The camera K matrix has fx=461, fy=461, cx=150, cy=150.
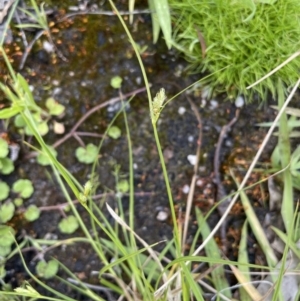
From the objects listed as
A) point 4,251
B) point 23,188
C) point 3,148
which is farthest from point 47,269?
point 3,148

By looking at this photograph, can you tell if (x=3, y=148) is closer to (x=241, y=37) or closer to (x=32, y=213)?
(x=32, y=213)

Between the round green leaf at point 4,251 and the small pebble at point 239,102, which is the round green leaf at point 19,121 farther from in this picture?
the small pebble at point 239,102

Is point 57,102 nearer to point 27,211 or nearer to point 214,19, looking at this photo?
point 27,211

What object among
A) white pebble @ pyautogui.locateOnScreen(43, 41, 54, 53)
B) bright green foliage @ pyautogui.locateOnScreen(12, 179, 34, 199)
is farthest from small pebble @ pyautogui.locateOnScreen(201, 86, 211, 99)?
bright green foliage @ pyautogui.locateOnScreen(12, 179, 34, 199)

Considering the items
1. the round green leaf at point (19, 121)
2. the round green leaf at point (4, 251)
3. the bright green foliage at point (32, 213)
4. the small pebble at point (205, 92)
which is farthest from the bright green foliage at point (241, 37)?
the round green leaf at point (4, 251)

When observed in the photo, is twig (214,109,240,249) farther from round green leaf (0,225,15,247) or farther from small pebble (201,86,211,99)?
round green leaf (0,225,15,247)
